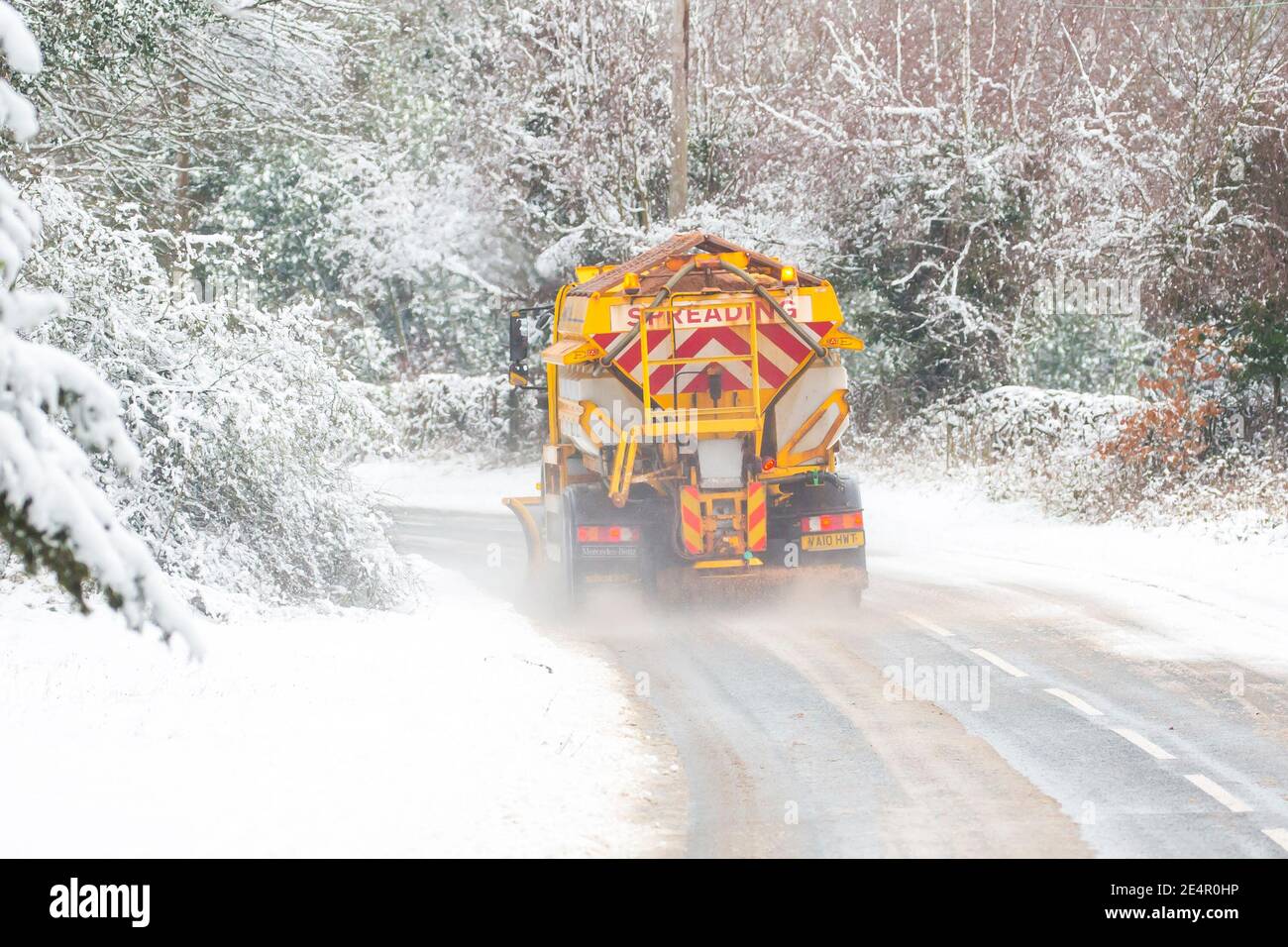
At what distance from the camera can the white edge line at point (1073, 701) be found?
33.2 feet

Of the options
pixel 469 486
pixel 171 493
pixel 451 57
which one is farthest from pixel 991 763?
pixel 451 57

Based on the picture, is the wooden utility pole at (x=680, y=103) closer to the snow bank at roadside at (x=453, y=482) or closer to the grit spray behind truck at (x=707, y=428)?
the snow bank at roadside at (x=453, y=482)

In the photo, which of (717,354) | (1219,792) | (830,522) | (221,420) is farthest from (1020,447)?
(1219,792)

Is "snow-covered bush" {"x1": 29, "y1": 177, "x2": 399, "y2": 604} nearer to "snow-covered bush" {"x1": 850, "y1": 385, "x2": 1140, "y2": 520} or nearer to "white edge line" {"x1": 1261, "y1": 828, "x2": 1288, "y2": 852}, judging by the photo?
"white edge line" {"x1": 1261, "y1": 828, "x2": 1288, "y2": 852}

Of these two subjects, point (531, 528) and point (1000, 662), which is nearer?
point (1000, 662)

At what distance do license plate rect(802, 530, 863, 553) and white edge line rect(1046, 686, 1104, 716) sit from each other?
12.6ft

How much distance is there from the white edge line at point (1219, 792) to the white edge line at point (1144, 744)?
44 centimetres

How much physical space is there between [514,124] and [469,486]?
7046 millimetres

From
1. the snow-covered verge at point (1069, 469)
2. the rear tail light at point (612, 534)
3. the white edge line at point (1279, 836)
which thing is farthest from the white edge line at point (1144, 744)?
the snow-covered verge at point (1069, 469)

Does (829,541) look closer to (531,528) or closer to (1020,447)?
(531,528)

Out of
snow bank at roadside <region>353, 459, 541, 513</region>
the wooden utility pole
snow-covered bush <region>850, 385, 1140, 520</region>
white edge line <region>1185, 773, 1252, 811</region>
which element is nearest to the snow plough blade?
snow-covered bush <region>850, 385, 1140, 520</region>

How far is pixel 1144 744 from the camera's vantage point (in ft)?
30.2

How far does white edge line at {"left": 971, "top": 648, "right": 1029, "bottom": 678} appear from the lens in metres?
11.4

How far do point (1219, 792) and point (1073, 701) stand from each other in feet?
7.76
